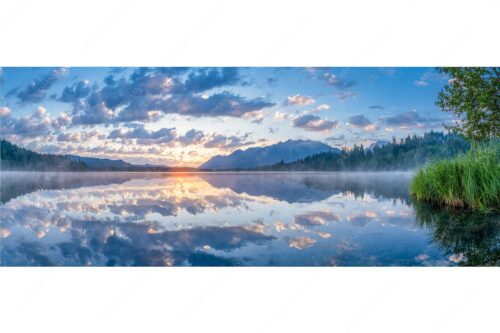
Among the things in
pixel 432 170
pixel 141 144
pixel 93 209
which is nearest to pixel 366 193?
pixel 432 170

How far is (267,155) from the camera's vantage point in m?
7.74

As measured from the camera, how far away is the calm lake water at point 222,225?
4371mm

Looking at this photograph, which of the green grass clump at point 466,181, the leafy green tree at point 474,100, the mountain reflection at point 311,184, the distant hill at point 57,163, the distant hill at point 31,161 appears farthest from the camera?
the mountain reflection at point 311,184

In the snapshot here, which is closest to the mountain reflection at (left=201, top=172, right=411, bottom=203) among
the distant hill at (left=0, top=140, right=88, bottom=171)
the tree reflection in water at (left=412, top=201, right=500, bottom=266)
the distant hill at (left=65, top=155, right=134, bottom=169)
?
the distant hill at (left=65, top=155, right=134, bottom=169)

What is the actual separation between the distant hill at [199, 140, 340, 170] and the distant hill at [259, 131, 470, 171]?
6.8 inches

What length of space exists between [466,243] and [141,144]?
569 cm

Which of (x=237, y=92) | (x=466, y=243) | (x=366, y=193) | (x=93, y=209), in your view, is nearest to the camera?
(x=466, y=243)

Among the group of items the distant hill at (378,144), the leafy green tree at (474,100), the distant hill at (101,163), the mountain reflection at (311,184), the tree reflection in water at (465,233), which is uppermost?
the leafy green tree at (474,100)

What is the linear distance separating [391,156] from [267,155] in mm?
2565

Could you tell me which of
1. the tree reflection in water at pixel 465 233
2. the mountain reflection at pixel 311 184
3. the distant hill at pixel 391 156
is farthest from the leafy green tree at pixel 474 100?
the tree reflection in water at pixel 465 233

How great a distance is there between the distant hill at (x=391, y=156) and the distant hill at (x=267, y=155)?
0.17m

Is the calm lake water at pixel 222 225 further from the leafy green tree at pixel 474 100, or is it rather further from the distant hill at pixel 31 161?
the leafy green tree at pixel 474 100

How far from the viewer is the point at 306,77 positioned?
669cm
